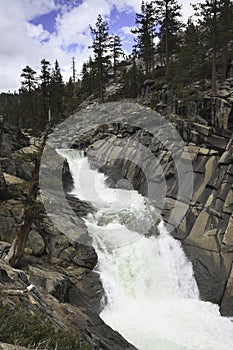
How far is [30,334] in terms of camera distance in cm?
645

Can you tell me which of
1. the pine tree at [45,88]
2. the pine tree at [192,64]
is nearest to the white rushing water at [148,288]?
the pine tree at [192,64]

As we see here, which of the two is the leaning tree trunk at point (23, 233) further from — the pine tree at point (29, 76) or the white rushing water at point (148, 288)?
the pine tree at point (29, 76)

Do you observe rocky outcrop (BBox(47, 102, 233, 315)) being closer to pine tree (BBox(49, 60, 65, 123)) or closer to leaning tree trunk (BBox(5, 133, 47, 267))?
leaning tree trunk (BBox(5, 133, 47, 267))

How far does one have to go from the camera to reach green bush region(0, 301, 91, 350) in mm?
6020

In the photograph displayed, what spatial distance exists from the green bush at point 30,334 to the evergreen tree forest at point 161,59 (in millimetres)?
23045

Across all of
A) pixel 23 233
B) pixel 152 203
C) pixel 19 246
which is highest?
pixel 23 233

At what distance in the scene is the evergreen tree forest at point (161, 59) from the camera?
30734 millimetres

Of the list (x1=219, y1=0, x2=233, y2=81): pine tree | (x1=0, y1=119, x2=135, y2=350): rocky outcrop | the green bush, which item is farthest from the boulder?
(x1=219, y1=0, x2=233, y2=81): pine tree

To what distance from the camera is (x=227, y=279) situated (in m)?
19.1

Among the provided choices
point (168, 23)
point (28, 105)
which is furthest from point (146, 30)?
point (28, 105)

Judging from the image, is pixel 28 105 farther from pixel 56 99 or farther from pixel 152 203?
pixel 152 203

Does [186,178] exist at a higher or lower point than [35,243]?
higher

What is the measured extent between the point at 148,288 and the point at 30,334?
45.0 ft

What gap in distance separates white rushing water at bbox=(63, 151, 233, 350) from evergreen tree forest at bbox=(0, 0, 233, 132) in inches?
468
